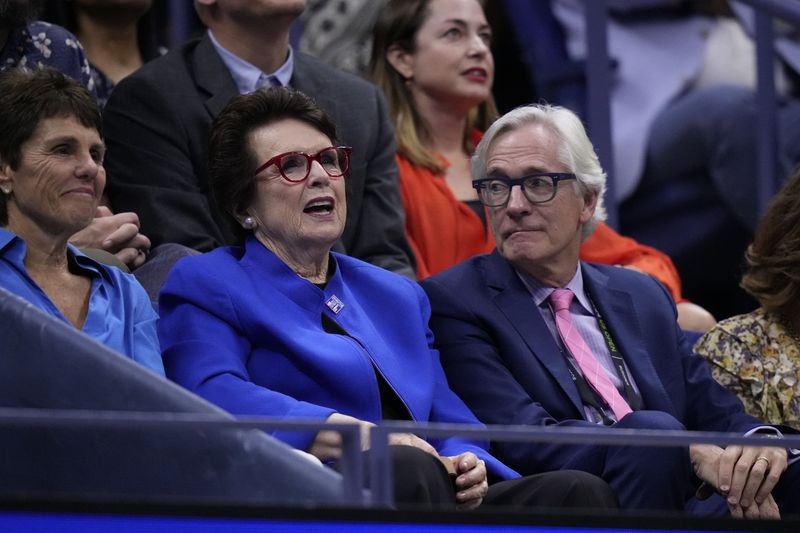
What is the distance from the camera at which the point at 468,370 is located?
3.08 meters

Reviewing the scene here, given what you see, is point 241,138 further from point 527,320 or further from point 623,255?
point 623,255

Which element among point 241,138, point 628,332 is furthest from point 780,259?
point 241,138

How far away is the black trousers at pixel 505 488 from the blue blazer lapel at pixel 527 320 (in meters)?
0.34

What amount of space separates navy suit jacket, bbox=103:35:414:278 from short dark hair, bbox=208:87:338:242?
0.23m

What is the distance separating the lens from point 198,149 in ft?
11.4

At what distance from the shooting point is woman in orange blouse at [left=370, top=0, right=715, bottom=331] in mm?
3912

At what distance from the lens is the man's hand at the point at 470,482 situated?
105 inches

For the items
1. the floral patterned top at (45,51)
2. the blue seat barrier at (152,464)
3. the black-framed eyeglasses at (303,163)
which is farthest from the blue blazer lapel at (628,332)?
the floral patterned top at (45,51)

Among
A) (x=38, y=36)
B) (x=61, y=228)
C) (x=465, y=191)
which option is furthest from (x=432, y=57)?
(x=61, y=228)

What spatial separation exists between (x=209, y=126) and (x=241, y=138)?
503 mm

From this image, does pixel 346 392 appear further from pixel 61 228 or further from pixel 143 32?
pixel 143 32

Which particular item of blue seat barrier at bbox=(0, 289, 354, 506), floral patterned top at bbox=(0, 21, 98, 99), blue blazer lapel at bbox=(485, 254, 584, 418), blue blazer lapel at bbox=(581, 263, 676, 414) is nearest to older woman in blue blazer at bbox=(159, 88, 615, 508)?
blue blazer lapel at bbox=(485, 254, 584, 418)

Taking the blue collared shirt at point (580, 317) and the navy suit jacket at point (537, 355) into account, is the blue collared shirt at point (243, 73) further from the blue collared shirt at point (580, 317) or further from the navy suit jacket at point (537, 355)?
the blue collared shirt at point (580, 317)

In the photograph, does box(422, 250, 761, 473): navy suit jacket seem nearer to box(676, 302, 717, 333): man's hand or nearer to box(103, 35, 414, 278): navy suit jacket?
box(103, 35, 414, 278): navy suit jacket
